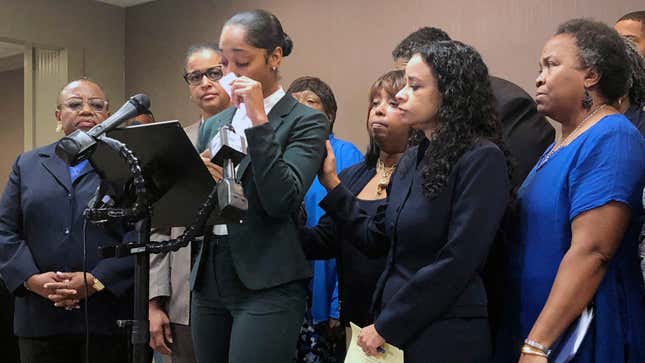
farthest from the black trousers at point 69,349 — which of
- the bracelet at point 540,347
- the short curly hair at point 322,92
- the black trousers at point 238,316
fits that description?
the bracelet at point 540,347

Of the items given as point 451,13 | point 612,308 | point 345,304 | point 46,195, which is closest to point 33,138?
point 46,195

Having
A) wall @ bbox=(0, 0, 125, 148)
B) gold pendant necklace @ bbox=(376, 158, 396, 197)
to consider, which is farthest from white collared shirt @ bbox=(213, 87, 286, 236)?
wall @ bbox=(0, 0, 125, 148)

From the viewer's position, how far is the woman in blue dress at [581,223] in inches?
58.1

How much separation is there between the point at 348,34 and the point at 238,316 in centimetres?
284

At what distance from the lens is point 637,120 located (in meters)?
1.96

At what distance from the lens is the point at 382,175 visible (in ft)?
7.61

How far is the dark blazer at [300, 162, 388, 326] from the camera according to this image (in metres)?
2.04

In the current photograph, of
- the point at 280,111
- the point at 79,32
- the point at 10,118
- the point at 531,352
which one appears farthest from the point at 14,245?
the point at 10,118

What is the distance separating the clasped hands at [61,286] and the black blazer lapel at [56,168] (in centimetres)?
34

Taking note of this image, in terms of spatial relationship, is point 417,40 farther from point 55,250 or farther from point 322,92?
point 55,250

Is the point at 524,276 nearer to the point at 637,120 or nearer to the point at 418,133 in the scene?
the point at 418,133

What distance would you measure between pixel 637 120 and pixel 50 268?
2095 mm

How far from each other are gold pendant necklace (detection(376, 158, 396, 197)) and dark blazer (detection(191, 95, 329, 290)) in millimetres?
458

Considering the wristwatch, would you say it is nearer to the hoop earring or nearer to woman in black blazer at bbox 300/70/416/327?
woman in black blazer at bbox 300/70/416/327
